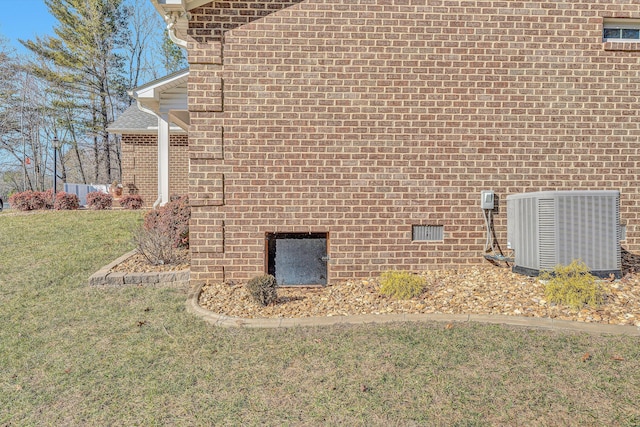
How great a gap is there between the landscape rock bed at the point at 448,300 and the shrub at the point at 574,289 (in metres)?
0.08

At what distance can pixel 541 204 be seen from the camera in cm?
486

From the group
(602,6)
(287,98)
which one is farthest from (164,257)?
(602,6)

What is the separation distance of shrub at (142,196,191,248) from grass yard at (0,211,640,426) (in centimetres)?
211

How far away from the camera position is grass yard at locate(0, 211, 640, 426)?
2674 mm

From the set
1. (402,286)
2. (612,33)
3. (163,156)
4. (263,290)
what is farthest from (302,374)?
(163,156)

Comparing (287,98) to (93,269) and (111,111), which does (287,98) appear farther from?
(111,111)

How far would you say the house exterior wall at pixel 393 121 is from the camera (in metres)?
5.39

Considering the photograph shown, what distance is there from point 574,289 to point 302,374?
300cm

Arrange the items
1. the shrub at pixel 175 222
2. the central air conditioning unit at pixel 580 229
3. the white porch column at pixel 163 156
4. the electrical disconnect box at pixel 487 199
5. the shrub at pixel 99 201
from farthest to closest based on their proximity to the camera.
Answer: the shrub at pixel 99 201 < the white porch column at pixel 163 156 < the shrub at pixel 175 222 < the electrical disconnect box at pixel 487 199 < the central air conditioning unit at pixel 580 229

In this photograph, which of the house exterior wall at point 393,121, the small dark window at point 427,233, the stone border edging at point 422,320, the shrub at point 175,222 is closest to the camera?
the stone border edging at point 422,320

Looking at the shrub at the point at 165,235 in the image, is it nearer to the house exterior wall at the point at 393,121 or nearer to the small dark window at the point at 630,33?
the house exterior wall at the point at 393,121

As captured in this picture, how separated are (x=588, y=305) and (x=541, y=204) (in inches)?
49.0

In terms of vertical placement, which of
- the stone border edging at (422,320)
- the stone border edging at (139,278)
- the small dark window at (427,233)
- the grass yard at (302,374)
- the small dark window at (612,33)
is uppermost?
the small dark window at (612,33)

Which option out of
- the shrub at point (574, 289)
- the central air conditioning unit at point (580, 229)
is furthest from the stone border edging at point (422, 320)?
the central air conditioning unit at point (580, 229)
